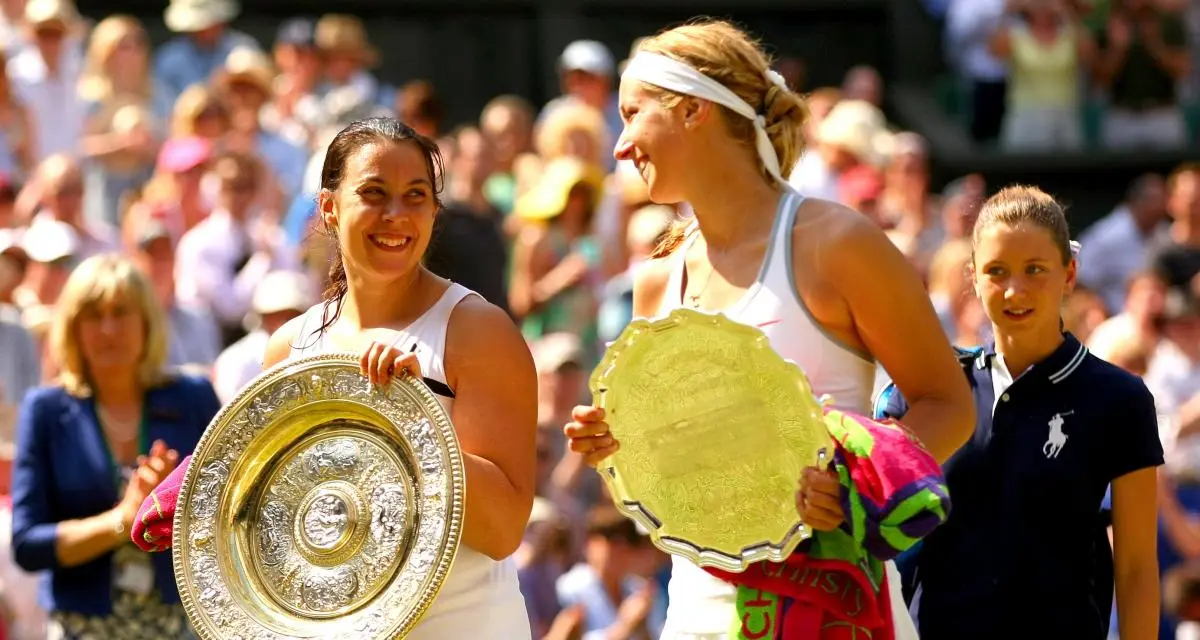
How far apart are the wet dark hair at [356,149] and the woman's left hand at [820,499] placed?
0.92 m

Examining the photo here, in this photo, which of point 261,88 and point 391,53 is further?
point 391,53

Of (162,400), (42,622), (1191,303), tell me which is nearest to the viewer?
(162,400)

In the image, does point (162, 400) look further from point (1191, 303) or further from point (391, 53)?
point (391, 53)

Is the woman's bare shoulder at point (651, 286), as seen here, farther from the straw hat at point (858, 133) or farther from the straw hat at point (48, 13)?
the straw hat at point (48, 13)

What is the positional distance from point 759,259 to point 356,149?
0.78 metres

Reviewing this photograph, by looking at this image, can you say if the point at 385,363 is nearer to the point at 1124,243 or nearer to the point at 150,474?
the point at 150,474

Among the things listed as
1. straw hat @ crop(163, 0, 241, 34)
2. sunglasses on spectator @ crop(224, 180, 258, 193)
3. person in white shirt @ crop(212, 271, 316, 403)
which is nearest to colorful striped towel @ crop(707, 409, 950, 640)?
person in white shirt @ crop(212, 271, 316, 403)

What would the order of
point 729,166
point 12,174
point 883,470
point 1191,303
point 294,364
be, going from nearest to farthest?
point 883,470, point 294,364, point 729,166, point 1191,303, point 12,174

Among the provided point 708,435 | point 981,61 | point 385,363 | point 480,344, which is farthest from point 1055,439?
point 981,61

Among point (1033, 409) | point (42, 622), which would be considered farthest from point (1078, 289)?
point (1033, 409)

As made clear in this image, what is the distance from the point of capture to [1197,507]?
9.12 m

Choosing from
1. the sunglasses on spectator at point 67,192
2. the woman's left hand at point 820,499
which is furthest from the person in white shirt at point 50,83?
the woman's left hand at point 820,499

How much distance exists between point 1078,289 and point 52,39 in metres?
5.28

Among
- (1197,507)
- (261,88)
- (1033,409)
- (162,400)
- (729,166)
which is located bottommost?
(1197,507)
